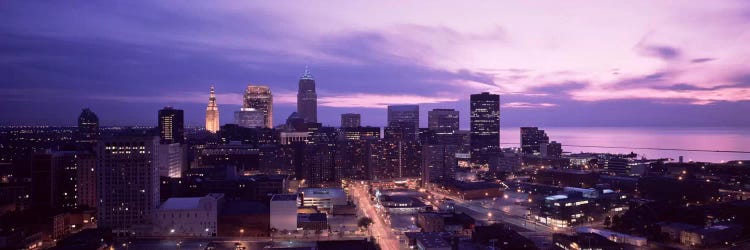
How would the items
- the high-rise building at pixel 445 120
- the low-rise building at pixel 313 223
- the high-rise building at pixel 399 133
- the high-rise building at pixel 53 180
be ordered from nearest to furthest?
the low-rise building at pixel 313 223, the high-rise building at pixel 53 180, the high-rise building at pixel 399 133, the high-rise building at pixel 445 120

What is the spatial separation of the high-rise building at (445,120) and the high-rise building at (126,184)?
76136 mm

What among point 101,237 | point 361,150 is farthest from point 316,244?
point 361,150

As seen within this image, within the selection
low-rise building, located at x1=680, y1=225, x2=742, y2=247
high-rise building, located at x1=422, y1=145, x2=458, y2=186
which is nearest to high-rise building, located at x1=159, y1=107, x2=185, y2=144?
high-rise building, located at x1=422, y1=145, x2=458, y2=186

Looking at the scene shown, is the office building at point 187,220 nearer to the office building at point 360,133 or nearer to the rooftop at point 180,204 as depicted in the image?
the rooftop at point 180,204

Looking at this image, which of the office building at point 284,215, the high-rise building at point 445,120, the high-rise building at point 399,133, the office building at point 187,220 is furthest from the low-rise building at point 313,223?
the high-rise building at point 445,120

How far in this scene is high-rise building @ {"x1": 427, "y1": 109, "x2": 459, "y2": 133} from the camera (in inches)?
4109

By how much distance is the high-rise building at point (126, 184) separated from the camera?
30719mm

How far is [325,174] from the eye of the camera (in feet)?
181

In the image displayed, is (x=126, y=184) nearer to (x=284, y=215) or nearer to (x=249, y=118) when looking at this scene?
(x=284, y=215)

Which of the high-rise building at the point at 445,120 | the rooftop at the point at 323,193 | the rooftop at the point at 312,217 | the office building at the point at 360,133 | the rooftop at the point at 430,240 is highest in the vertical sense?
the high-rise building at the point at 445,120

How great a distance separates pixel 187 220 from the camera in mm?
31094

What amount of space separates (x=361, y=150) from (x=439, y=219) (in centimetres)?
3514

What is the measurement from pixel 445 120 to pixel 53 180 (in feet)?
251

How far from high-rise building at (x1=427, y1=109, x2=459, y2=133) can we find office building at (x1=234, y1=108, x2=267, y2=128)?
36.8m
